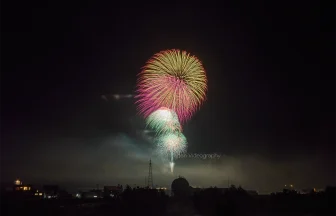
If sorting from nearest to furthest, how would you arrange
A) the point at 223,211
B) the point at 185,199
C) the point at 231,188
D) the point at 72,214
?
1. the point at 223,211
2. the point at 72,214
3. the point at 185,199
4. the point at 231,188

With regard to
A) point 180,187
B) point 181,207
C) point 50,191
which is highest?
point 50,191

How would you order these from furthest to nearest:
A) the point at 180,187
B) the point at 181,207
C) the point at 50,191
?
the point at 50,191 → the point at 180,187 → the point at 181,207

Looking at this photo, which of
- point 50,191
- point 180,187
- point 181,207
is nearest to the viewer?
point 181,207

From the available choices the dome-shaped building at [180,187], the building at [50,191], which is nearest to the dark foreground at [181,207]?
the dome-shaped building at [180,187]

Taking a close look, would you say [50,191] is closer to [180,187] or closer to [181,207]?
[180,187]

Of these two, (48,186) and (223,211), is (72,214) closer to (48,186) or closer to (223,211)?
(223,211)

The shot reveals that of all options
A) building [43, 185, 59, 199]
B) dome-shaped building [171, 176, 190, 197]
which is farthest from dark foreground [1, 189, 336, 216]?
building [43, 185, 59, 199]

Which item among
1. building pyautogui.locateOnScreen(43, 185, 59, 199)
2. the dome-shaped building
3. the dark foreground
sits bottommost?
the dark foreground

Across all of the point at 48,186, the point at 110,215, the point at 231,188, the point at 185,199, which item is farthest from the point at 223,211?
the point at 48,186

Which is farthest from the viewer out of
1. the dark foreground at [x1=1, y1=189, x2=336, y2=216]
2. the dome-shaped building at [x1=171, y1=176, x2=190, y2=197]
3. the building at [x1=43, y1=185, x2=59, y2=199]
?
the building at [x1=43, y1=185, x2=59, y2=199]

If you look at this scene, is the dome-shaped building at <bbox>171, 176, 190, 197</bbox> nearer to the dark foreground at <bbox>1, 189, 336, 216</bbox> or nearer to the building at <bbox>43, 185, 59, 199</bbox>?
the dark foreground at <bbox>1, 189, 336, 216</bbox>

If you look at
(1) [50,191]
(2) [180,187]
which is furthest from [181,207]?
(1) [50,191]
